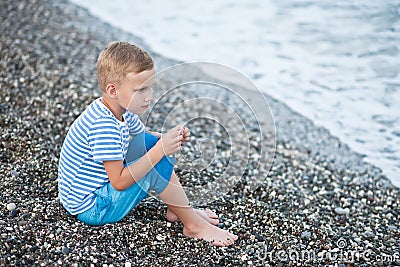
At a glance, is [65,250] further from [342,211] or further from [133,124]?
[342,211]

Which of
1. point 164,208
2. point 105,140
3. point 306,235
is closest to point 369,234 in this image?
point 306,235

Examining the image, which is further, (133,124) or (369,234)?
(369,234)

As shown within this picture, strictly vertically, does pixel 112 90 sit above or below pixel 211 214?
above

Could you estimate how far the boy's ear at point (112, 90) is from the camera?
289cm

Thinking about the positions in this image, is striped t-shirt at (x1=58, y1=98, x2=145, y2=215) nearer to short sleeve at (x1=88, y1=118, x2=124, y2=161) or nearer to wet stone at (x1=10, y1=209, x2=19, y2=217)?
short sleeve at (x1=88, y1=118, x2=124, y2=161)

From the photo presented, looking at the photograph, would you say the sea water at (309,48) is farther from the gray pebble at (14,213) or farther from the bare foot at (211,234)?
the gray pebble at (14,213)

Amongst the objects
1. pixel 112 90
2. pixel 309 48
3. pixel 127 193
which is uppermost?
pixel 112 90

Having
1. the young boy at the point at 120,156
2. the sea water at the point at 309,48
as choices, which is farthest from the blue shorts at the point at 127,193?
the sea water at the point at 309,48

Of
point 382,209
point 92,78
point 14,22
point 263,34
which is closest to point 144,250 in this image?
point 382,209

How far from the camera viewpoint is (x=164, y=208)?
3.43m

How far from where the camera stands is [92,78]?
550 centimetres

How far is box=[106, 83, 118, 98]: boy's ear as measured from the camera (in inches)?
114

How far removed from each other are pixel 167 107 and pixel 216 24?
369cm

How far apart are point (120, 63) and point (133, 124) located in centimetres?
47
